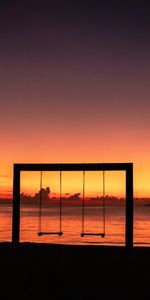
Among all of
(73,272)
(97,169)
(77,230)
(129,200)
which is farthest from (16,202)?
(77,230)

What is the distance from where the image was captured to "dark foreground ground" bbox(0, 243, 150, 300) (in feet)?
24.7

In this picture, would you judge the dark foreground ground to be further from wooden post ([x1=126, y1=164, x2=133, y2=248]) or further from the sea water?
the sea water

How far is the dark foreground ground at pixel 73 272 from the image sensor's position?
24.7 ft

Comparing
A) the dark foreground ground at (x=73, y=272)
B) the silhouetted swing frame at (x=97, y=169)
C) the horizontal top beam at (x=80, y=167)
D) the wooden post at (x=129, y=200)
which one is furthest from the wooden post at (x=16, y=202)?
the wooden post at (x=129, y=200)

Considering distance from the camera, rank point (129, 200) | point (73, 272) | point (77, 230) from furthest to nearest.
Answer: point (77, 230) → point (129, 200) → point (73, 272)

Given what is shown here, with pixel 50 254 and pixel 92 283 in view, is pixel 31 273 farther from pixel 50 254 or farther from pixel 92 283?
pixel 50 254

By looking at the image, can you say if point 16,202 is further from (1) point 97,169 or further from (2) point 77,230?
(2) point 77,230

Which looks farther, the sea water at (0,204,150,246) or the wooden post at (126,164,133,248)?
the sea water at (0,204,150,246)

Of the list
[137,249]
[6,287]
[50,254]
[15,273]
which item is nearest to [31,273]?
[15,273]

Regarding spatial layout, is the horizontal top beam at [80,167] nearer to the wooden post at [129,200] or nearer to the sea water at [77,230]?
the wooden post at [129,200]

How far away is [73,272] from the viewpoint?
9055 millimetres

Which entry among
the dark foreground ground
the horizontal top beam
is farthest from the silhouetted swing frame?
the dark foreground ground

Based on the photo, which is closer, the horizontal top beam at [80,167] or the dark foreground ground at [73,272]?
the dark foreground ground at [73,272]

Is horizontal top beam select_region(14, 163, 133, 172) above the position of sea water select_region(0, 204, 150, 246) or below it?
above
